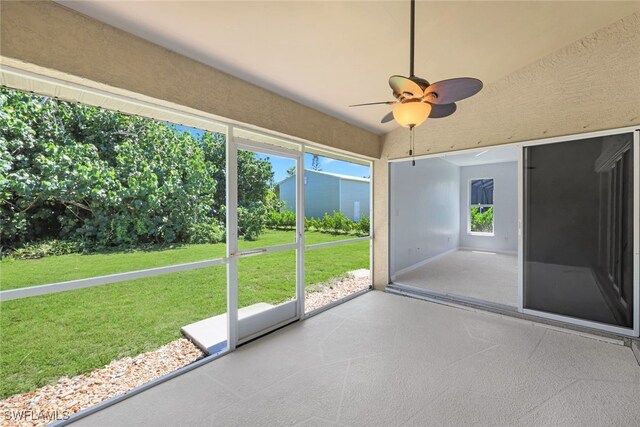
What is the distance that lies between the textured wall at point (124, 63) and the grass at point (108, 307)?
4.39ft

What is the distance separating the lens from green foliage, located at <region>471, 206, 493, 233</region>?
767 cm

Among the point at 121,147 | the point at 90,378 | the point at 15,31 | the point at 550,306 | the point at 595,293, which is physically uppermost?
the point at 15,31

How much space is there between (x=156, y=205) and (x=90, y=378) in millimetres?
1739

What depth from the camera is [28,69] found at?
1.56 m

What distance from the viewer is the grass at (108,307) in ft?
7.59

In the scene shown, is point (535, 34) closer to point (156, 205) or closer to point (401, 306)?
point (401, 306)

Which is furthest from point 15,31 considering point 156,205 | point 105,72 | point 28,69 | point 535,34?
point 535,34

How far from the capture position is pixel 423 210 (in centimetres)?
611

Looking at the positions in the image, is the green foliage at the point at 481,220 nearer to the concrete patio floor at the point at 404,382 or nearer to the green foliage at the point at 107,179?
the concrete patio floor at the point at 404,382

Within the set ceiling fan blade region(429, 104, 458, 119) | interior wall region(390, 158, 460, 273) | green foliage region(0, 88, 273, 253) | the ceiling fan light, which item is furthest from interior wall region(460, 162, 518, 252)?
the ceiling fan light

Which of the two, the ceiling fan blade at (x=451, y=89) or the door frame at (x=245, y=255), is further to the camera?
the door frame at (x=245, y=255)

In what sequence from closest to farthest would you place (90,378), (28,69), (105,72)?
(28,69)
(105,72)
(90,378)

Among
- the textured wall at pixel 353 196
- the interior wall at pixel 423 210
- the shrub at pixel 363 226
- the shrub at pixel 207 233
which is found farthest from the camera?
the interior wall at pixel 423 210

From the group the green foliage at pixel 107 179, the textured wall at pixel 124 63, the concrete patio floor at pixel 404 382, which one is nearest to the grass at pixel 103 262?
the green foliage at pixel 107 179
